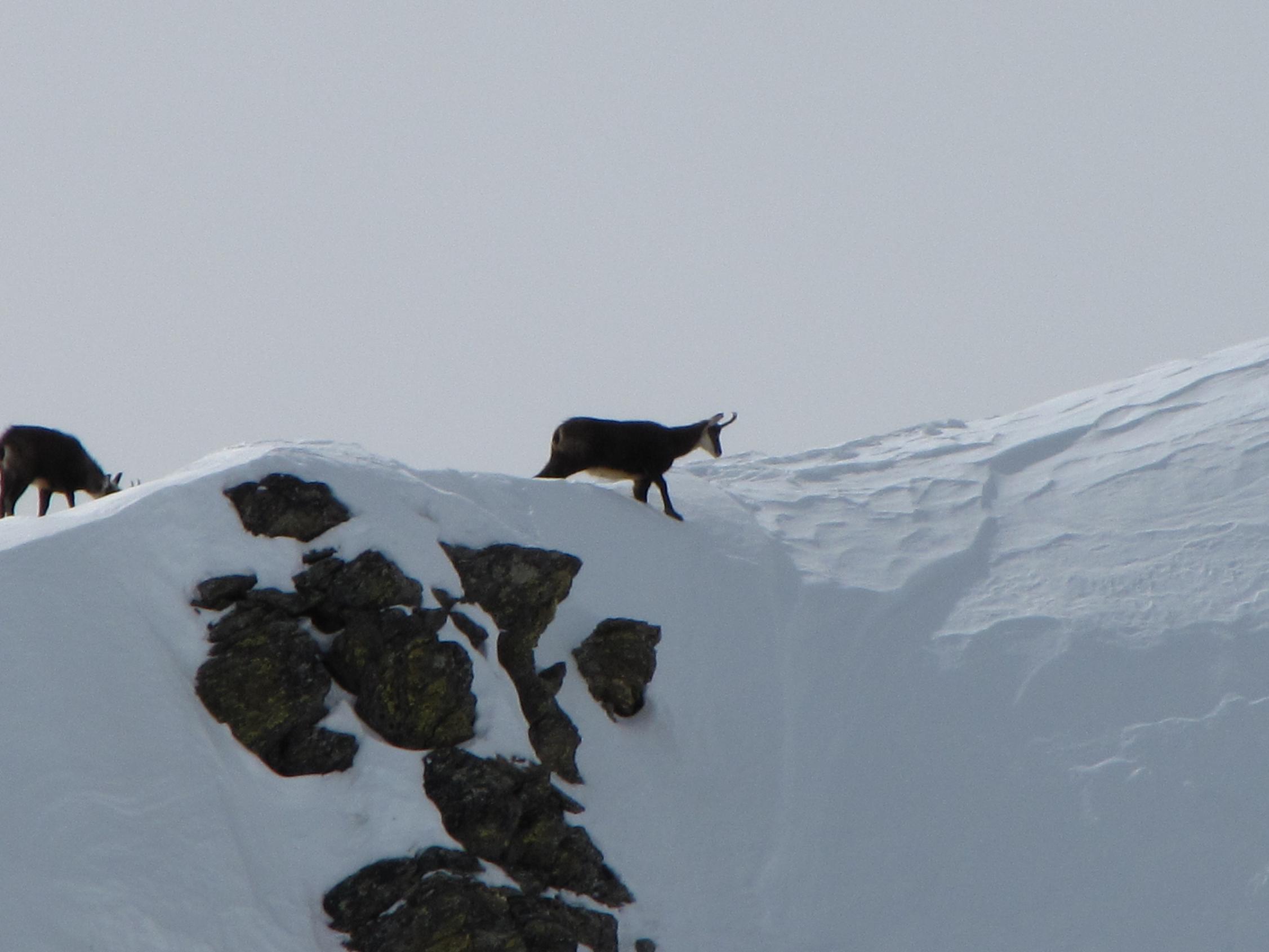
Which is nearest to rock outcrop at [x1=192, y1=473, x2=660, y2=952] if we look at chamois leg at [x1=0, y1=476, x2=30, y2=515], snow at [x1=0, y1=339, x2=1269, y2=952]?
snow at [x1=0, y1=339, x2=1269, y2=952]

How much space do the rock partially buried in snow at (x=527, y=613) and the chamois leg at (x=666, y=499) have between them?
2.99 metres

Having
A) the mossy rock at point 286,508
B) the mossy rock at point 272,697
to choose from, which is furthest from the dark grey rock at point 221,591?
the mossy rock at point 286,508

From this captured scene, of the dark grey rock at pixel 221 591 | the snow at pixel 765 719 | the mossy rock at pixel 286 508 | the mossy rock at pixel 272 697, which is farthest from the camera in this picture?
the mossy rock at pixel 286 508

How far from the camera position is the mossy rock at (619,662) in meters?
11.4

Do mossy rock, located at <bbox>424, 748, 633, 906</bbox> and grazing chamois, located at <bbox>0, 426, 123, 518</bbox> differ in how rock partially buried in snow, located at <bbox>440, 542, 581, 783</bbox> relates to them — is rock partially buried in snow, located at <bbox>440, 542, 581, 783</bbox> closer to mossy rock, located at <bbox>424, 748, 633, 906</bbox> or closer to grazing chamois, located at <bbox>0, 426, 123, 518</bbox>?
mossy rock, located at <bbox>424, 748, 633, 906</bbox>

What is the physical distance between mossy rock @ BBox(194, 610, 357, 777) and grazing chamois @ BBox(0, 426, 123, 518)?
5503mm

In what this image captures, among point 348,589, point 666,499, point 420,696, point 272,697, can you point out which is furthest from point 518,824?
point 666,499

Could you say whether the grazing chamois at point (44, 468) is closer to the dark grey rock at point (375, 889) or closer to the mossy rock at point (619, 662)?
the mossy rock at point (619, 662)

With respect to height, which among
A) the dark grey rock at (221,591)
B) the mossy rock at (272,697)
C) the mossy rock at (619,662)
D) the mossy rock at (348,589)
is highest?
the dark grey rock at (221,591)

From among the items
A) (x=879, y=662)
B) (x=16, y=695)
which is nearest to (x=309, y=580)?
(x=16, y=695)

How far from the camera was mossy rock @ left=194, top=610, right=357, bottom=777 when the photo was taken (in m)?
8.59

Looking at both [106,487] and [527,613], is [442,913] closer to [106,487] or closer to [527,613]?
[527,613]

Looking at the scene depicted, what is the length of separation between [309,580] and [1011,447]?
1222cm

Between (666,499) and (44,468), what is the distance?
6862mm
